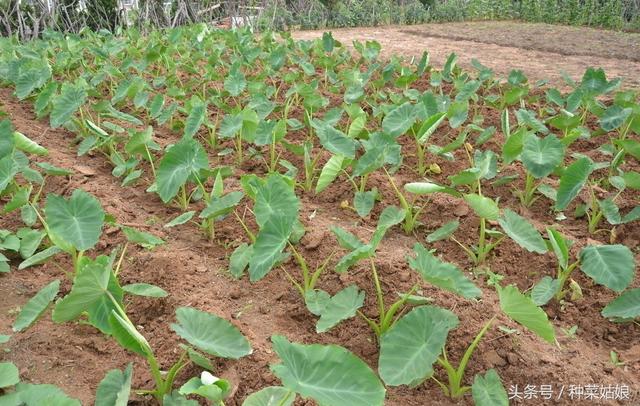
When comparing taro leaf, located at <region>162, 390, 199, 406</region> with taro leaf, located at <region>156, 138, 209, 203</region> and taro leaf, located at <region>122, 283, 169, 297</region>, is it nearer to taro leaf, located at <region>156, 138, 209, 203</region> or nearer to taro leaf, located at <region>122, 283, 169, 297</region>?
taro leaf, located at <region>122, 283, 169, 297</region>

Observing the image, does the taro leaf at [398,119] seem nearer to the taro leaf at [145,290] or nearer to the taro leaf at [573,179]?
the taro leaf at [573,179]

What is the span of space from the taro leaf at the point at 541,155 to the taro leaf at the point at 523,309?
82cm

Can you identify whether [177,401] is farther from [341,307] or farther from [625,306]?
[625,306]

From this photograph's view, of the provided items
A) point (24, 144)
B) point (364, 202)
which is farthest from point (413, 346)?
point (24, 144)

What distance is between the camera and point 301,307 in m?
1.69

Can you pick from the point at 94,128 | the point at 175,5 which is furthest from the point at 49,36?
the point at 175,5

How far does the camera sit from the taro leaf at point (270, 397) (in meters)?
1.09

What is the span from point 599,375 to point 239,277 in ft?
3.23

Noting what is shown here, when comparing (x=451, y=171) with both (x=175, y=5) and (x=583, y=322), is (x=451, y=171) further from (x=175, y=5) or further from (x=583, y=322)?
(x=175, y=5)

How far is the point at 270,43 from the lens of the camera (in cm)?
508

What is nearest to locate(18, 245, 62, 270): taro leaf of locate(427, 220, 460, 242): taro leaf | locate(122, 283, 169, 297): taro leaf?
locate(122, 283, 169, 297): taro leaf

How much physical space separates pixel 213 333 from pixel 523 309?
645 millimetres

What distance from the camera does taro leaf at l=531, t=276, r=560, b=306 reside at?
5.43ft

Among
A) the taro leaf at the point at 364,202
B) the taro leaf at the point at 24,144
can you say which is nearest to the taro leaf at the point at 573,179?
the taro leaf at the point at 364,202
